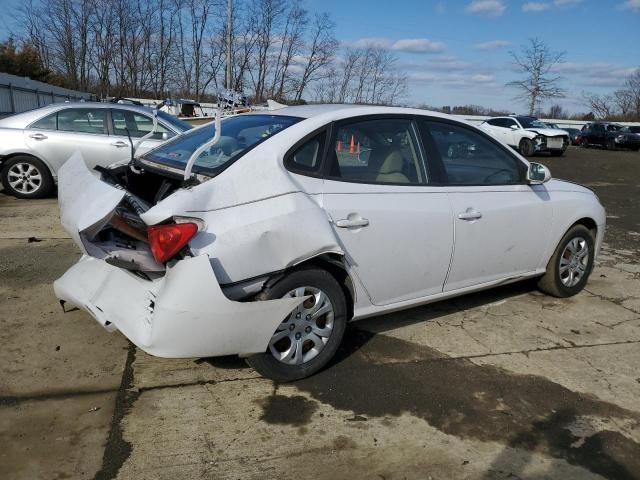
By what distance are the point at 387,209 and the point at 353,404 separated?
4.05ft

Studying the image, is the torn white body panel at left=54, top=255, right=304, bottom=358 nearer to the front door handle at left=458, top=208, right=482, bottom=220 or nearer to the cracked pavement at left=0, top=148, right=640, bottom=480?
the cracked pavement at left=0, top=148, right=640, bottom=480

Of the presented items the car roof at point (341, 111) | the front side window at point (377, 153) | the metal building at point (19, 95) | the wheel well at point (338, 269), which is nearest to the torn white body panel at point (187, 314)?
the wheel well at point (338, 269)

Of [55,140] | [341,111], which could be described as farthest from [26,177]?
[341,111]

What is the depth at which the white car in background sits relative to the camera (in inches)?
930

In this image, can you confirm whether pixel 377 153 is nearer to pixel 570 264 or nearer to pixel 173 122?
pixel 570 264

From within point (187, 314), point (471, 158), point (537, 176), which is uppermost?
point (471, 158)

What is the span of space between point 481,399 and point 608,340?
163cm

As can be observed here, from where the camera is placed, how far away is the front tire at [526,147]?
23625mm

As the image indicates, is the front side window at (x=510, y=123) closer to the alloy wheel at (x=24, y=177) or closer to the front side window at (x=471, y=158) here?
the alloy wheel at (x=24, y=177)

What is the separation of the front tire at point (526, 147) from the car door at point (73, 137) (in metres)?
19.2

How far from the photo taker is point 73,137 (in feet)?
28.3

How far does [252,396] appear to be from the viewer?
3.34 m

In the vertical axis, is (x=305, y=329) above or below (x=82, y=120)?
below

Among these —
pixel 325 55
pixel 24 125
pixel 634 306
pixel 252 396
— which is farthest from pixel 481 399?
pixel 325 55
